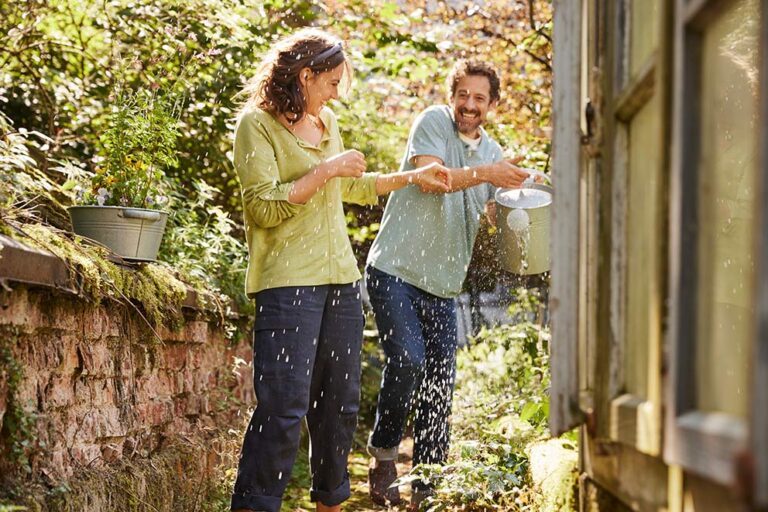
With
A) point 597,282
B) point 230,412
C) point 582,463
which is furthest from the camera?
point 230,412

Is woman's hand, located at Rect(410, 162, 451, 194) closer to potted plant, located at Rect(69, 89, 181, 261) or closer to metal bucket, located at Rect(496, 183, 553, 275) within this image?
metal bucket, located at Rect(496, 183, 553, 275)

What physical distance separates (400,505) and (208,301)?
124cm

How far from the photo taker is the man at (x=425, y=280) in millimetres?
4125

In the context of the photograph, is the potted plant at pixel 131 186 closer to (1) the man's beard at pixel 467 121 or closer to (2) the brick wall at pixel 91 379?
(2) the brick wall at pixel 91 379

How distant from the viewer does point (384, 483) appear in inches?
169

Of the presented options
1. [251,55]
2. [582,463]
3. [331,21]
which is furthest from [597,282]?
[331,21]

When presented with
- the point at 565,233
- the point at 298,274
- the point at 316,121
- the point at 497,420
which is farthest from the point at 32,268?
the point at 497,420

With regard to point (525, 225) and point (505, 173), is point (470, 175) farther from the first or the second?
point (525, 225)

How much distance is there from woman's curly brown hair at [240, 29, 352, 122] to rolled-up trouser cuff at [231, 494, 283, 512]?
1278 mm

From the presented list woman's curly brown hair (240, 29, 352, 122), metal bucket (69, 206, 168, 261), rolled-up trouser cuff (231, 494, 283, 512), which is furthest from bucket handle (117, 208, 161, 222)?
rolled-up trouser cuff (231, 494, 283, 512)

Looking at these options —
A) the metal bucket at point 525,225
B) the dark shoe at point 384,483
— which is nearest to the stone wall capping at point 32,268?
the dark shoe at point 384,483

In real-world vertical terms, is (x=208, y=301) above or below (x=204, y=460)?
above

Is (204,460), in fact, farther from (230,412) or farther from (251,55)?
(251,55)

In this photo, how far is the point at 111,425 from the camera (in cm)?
335
